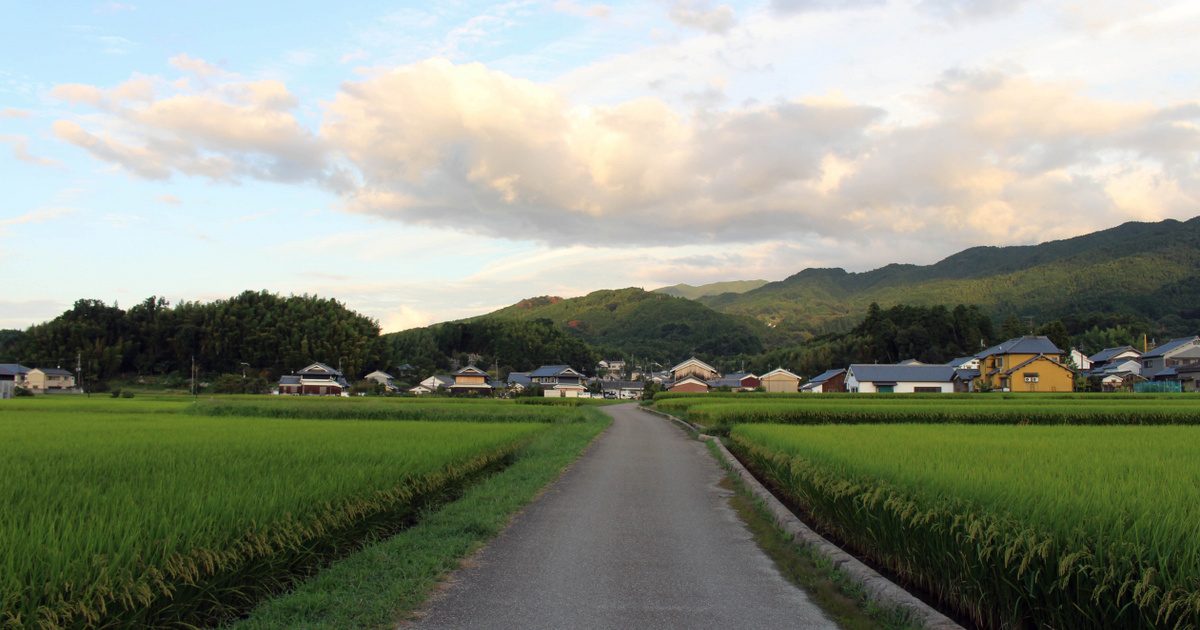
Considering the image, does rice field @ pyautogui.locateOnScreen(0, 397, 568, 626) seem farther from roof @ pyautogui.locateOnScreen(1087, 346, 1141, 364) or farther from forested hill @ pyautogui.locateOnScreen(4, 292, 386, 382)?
forested hill @ pyautogui.locateOnScreen(4, 292, 386, 382)

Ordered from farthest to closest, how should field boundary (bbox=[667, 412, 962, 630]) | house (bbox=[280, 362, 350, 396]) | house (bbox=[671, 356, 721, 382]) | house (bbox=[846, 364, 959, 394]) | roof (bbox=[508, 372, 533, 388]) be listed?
house (bbox=[671, 356, 721, 382])
roof (bbox=[508, 372, 533, 388])
house (bbox=[280, 362, 350, 396])
house (bbox=[846, 364, 959, 394])
field boundary (bbox=[667, 412, 962, 630])

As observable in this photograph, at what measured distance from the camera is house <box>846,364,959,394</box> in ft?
223

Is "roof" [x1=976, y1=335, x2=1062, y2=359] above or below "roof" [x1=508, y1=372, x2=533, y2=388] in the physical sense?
above

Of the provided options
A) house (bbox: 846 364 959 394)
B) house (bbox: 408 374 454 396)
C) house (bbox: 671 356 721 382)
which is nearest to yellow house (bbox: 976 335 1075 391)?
house (bbox: 846 364 959 394)

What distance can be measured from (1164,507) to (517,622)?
4567mm

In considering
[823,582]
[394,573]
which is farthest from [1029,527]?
[394,573]

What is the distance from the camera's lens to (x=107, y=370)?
10419 centimetres

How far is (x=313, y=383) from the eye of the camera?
315ft

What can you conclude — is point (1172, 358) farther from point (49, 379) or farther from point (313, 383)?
point (49, 379)

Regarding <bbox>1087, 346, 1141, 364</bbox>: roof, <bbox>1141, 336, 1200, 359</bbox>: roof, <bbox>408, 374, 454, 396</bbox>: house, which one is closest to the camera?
<bbox>1141, 336, 1200, 359</bbox>: roof

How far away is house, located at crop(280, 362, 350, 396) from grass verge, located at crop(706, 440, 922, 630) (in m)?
90.6

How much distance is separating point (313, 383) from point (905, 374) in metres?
71.2

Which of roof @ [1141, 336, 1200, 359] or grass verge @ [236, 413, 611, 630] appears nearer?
grass verge @ [236, 413, 611, 630]

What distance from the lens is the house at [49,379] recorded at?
9154 centimetres
